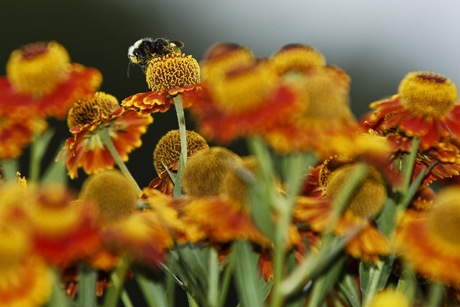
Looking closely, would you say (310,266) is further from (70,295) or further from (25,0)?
(25,0)

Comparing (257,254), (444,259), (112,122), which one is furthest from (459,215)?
(112,122)

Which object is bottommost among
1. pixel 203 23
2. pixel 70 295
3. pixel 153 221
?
pixel 203 23

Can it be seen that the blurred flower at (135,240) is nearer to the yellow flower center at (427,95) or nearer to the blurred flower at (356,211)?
the blurred flower at (356,211)

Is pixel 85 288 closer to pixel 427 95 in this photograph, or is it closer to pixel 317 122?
pixel 317 122

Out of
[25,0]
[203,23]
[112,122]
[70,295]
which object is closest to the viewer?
[70,295]

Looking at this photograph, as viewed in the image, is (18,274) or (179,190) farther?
(179,190)

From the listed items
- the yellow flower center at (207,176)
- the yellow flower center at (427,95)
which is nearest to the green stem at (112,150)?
the yellow flower center at (207,176)

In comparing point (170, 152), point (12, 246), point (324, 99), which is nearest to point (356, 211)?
point (324, 99)
